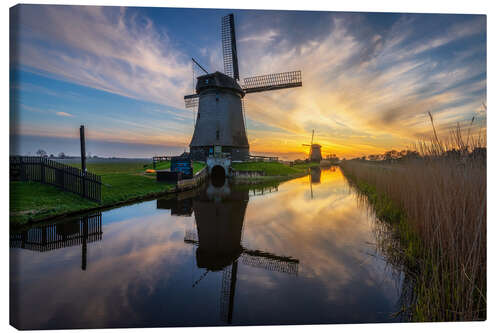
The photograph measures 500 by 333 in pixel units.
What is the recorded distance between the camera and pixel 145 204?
9555mm

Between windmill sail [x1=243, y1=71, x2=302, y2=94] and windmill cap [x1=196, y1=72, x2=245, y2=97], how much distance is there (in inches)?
94.8

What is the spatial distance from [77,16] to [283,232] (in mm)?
7305

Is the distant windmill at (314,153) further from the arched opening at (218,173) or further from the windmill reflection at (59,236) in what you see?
the windmill reflection at (59,236)

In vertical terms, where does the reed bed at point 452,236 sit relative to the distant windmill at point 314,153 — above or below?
below

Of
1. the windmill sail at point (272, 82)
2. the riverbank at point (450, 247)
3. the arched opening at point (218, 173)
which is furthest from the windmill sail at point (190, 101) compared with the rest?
the riverbank at point (450, 247)

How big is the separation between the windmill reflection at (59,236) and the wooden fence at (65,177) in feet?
7.09

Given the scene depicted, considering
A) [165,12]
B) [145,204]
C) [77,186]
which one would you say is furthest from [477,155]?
[77,186]

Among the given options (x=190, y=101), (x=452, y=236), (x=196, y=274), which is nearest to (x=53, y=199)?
(x=196, y=274)

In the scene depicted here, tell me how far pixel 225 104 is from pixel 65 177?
50.8ft

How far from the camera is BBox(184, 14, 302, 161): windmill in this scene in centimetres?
2100

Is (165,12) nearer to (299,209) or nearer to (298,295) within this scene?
(298,295)

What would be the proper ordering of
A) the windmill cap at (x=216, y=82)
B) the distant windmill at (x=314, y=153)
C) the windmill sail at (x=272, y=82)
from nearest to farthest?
the windmill cap at (x=216, y=82)
the windmill sail at (x=272, y=82)
the distant windmill at (x=314, y=153)

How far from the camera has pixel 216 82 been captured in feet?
67.5

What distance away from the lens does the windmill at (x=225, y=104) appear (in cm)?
2100
